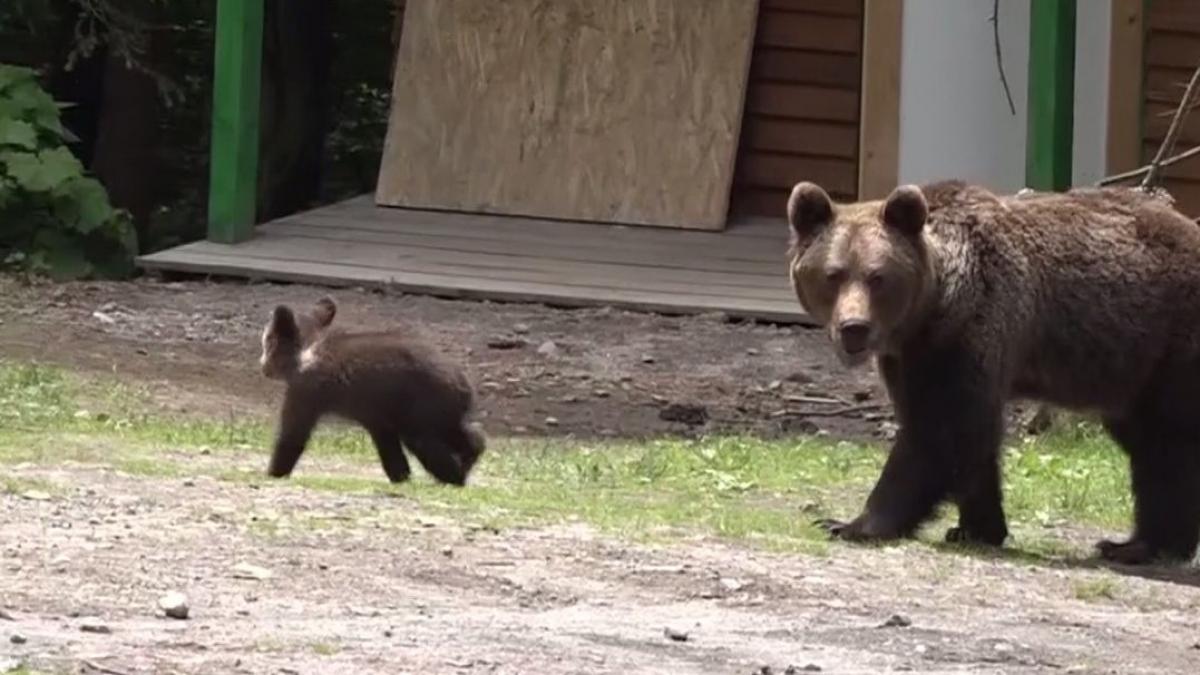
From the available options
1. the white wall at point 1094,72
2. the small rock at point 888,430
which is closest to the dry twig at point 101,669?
the small rock at point 888,430

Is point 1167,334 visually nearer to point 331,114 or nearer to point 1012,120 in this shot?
point 1012,120

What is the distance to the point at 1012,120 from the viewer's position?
54.1 feet

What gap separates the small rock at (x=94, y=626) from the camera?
259 inches

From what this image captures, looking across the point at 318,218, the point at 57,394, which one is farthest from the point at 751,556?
the point at 318,218

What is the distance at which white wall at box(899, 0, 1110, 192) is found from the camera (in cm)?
1631

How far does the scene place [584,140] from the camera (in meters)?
18.1

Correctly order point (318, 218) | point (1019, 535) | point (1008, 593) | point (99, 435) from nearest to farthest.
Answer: point (1008, 593)
point (1019, 535)
point (99, 435)
point (318, 218)

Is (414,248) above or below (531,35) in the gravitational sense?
below

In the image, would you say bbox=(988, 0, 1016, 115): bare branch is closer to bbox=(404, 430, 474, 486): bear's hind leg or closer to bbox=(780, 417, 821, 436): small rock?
bbox=(780, 417, 821, 436): small rock

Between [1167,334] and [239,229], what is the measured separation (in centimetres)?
909

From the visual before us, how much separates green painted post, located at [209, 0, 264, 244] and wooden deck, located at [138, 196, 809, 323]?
8.2 inches

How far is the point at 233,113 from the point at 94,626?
36.0 feet

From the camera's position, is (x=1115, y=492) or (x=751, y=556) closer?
(x=751, y=556)

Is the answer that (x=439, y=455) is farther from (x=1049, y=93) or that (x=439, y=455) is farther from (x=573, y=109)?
(x=573, y=109)
